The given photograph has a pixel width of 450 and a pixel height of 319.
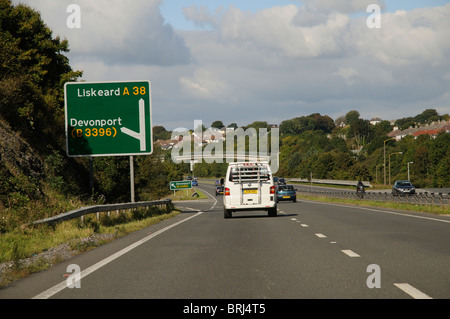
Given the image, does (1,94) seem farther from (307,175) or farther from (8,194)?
(307,175)

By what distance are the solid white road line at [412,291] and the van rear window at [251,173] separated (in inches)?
633

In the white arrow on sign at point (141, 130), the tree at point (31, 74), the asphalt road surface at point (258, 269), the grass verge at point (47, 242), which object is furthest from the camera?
the tree at point (31, 74)

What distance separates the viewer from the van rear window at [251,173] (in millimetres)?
23516

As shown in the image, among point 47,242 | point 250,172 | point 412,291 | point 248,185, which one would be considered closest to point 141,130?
point 250,172

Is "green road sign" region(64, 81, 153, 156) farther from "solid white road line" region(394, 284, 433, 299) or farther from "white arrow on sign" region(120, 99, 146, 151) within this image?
"solid white road line" region(394, 284, 433, 299)

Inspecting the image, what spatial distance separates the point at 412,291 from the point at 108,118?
2028 centimetres

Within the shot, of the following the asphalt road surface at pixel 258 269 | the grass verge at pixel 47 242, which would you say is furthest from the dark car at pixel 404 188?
the asphalt road surface at pixel 258 269

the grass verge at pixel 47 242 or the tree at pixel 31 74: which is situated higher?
the tree at pixel 31 74

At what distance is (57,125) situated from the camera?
34.0 meters

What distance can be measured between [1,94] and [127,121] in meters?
5.45

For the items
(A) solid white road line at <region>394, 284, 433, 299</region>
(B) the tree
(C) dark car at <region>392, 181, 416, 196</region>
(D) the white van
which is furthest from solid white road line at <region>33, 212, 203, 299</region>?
(C) dark car at <region>392, 181, 416, 196</region>

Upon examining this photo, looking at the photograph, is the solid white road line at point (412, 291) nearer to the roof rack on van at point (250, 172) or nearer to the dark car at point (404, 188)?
the roof rack on van at point (250, 172)

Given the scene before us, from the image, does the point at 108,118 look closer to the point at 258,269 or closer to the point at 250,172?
the point at 250,172
